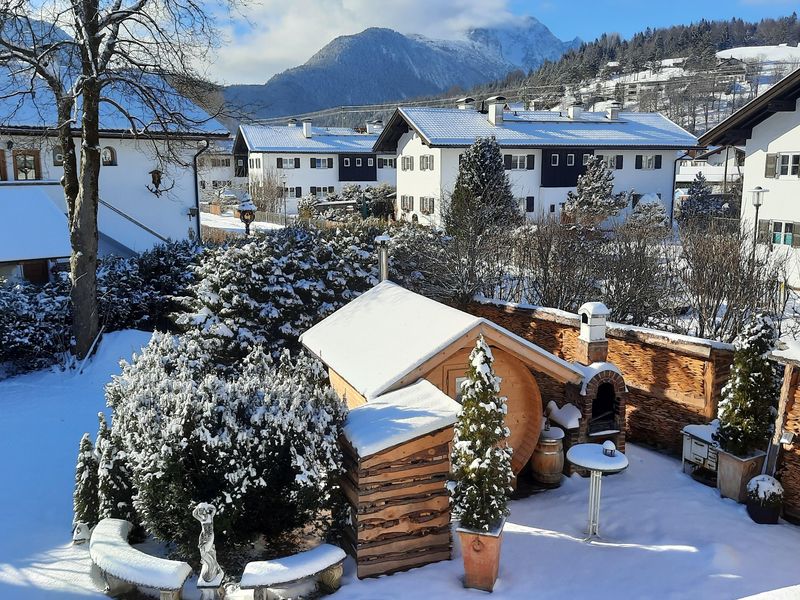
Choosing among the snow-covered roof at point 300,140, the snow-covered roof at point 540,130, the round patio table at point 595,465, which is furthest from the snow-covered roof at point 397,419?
the snow-covered roof at point 300,140

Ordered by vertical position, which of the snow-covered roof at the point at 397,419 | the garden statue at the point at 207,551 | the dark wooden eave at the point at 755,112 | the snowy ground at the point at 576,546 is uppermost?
the dark wooden eave at the point at 755,112

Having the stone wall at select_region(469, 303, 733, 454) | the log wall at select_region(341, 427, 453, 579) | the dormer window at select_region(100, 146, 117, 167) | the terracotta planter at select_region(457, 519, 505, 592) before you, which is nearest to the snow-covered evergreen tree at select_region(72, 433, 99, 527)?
the log wall at select_region(341, 427, 453, 579)

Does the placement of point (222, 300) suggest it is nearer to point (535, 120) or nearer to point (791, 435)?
point (791, 435)

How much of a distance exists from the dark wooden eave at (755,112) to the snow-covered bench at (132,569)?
943 inches

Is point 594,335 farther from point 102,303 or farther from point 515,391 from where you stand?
point 102,303

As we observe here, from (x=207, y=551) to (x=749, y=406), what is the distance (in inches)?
302

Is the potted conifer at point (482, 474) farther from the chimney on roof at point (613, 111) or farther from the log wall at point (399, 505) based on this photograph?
the chimney on roof at point (613, 111)

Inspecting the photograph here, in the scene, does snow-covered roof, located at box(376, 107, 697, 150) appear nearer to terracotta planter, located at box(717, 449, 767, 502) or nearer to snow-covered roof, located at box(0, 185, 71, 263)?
snow-covered roof, located at box(0, 185, 71, 263)

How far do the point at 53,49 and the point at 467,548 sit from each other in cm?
1388

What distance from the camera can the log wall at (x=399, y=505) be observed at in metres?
7.73

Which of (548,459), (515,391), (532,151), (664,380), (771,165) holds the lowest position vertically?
(548,459)

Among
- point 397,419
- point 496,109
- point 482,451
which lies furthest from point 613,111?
point 482,451

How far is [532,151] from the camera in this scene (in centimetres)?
4103

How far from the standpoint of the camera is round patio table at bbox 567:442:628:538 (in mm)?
8695
